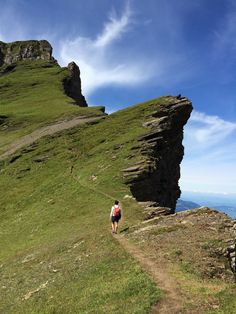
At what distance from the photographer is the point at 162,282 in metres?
25.7

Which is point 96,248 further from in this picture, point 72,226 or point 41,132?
point 41,132

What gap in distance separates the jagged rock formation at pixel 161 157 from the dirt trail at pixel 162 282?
19886 mm

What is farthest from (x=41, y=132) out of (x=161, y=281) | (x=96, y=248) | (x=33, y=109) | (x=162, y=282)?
(x=162, y=282)

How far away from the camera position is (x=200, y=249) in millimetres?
31188

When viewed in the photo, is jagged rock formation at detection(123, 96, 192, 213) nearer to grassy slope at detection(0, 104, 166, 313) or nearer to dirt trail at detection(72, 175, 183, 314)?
grassy slope at detection(0, 104, 166, 313)

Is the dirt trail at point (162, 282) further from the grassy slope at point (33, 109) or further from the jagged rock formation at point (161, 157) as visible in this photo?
the grassy slope at point (33, 109)

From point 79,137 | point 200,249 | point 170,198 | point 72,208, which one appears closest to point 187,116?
point 170,198

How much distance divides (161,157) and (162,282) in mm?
55217

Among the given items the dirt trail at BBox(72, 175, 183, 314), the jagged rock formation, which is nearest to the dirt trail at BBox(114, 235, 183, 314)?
the dirt trail at BBox(72, 175, 183, 314)

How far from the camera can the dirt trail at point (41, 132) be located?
10607 centimetres

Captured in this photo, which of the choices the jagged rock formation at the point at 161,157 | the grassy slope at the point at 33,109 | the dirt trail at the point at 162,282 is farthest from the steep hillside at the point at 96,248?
the grassy slope at the point at 33,109

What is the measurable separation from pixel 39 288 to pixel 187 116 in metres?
67.9

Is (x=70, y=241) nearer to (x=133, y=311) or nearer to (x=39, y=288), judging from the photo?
(x=39, y=288)

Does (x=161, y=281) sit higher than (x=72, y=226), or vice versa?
(x=72, y=226)
